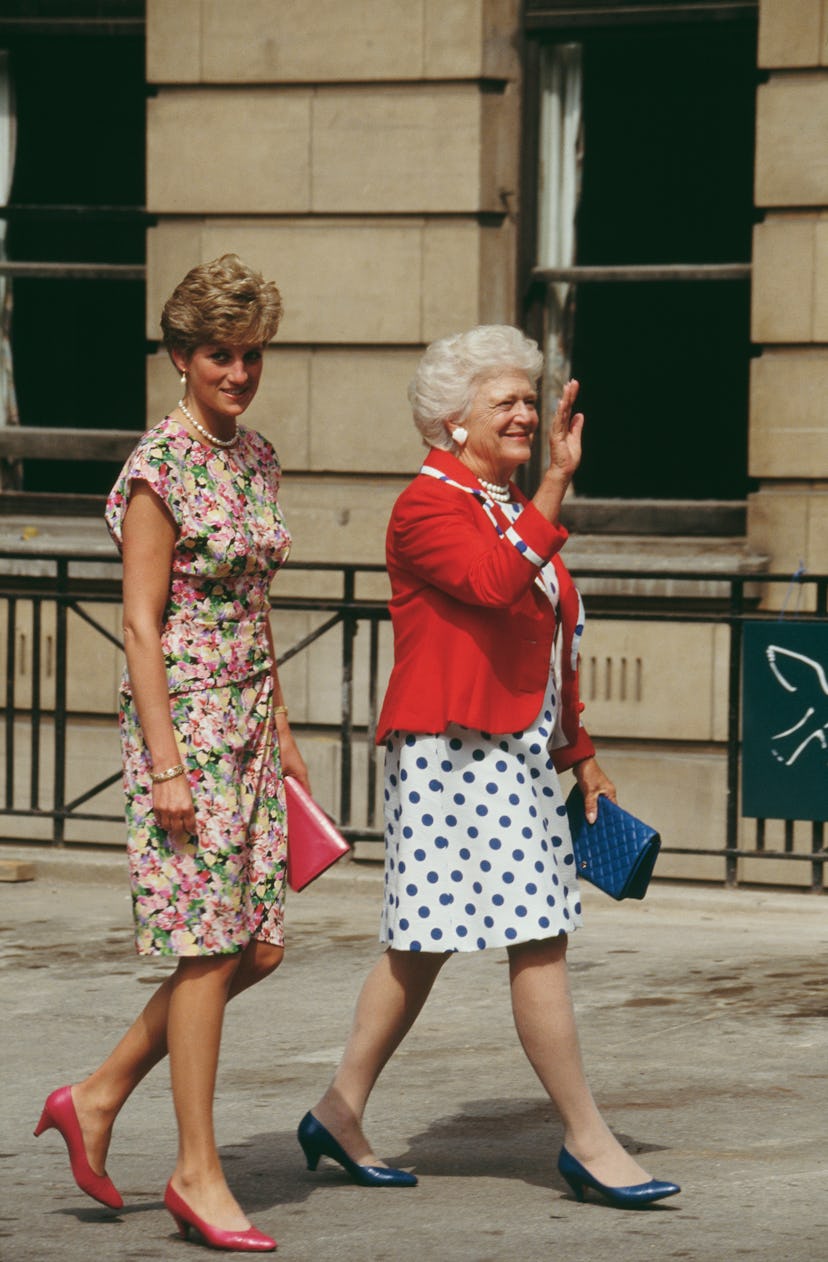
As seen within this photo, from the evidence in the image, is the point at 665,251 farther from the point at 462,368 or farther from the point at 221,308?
the point at 221,308

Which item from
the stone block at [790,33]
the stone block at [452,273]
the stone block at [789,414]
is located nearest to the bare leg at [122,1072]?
the stone block at [789,414]

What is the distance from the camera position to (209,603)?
5.08m

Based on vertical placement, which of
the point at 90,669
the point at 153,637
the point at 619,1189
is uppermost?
the point at 153,637

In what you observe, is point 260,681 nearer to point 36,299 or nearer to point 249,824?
point 249,824

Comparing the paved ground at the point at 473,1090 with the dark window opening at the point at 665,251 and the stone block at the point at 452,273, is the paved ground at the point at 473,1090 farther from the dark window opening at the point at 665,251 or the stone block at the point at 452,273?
the stone block at the point at 452,273

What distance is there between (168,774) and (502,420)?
1085 mm

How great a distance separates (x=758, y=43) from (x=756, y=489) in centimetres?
192

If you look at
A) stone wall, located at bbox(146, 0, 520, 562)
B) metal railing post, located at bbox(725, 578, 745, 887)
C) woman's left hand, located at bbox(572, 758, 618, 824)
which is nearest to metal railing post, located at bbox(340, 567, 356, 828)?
stone wall, located at bbox(146, 0, 520, 562)

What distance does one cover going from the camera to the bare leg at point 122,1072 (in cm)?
513

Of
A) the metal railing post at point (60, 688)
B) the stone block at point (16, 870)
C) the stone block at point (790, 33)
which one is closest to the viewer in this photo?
the stone block at point (16, 870)

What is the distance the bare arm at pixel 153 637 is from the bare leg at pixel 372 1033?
27.0 inches

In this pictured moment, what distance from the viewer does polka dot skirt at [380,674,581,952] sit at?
526 centimetres

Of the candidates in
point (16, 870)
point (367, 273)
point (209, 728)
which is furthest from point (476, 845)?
point (367, 273)

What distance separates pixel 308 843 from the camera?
17.1 feet
